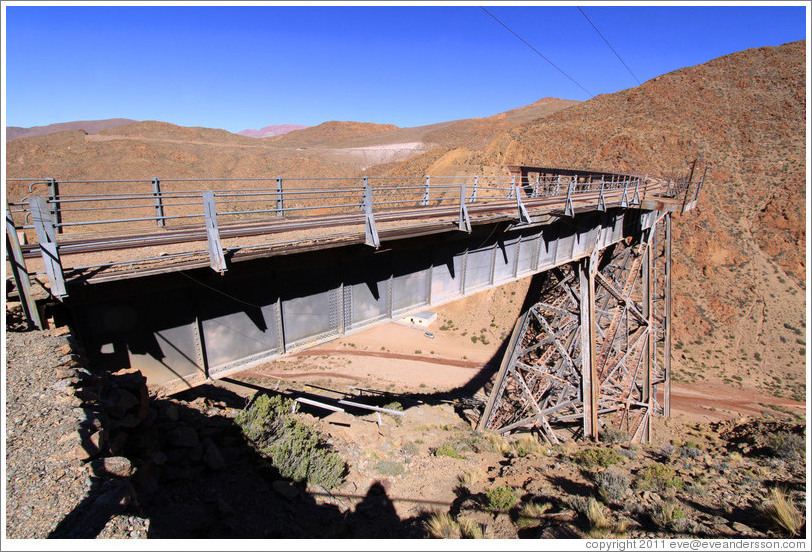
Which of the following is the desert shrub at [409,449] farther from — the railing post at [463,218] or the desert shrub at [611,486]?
the railing post at [463,218]

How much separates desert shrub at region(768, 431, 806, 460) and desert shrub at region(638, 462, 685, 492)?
4.32m

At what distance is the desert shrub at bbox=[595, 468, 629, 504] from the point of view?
25.6ft

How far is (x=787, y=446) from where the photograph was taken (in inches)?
444

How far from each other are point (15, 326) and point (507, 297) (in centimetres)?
2851

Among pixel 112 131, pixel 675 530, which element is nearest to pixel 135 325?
pixel 675 530

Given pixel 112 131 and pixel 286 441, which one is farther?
pixel 112 131

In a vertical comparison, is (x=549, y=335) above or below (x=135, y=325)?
below

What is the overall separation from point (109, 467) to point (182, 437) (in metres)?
4.32

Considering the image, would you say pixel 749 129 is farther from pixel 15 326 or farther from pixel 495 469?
pixel 15 326

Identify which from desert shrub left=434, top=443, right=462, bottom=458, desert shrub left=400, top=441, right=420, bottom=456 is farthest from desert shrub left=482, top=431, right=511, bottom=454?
desert shrub left=400, top=441, right=420, bottom=456

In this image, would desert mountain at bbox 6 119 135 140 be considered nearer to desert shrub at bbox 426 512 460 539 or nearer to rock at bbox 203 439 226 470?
rock at bbox 203 439 226 470

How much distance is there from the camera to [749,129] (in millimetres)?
40000

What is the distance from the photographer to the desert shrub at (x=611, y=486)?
308 inches

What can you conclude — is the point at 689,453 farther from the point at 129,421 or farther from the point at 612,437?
the point at 129,421
